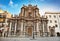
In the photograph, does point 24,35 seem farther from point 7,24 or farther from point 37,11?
point 37,11

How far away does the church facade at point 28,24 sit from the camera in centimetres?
452

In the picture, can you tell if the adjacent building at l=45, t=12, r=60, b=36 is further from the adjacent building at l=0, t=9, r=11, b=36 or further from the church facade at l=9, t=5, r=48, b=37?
the adjacent building at l=0, t=9, r=11, b=36

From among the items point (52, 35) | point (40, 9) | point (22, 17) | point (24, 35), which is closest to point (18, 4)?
point (22, 17)

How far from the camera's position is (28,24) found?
15.3 feet

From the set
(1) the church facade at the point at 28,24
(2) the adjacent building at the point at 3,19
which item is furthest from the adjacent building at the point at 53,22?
(2) the adjacent building at the point at 3,19

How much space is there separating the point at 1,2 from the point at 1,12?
368 millimetres

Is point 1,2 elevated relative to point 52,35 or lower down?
elevated

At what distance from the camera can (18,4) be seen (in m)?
4.55

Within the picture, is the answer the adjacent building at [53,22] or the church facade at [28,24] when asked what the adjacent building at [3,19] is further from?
the adjacent building at [53,22]

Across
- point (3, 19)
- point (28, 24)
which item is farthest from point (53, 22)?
point (3, 19)

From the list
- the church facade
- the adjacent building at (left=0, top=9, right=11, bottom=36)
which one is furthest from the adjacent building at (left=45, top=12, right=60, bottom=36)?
the adjacent building at (left=0, top=9, right=11, bottom=36)

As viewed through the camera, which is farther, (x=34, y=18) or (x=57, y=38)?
(x=34, y=18)

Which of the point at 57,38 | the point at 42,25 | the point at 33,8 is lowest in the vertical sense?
the point at 57,38

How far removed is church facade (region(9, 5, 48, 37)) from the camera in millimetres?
4516
